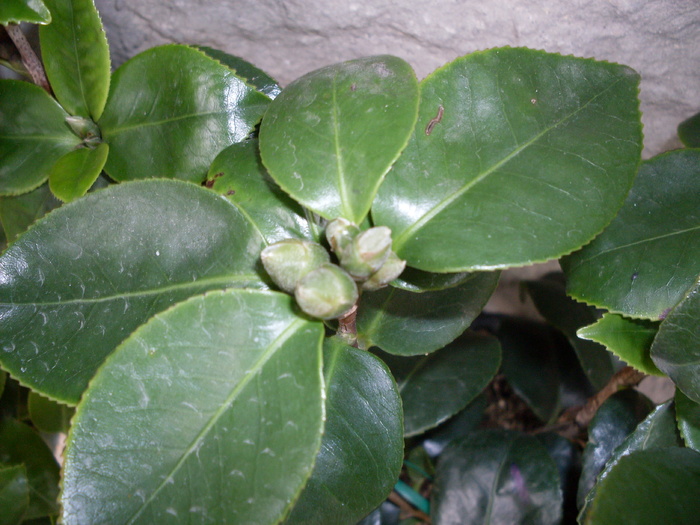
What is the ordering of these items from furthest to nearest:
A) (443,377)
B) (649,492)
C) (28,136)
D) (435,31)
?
(443,377) < (435,31) < (28,136) < (649,492)

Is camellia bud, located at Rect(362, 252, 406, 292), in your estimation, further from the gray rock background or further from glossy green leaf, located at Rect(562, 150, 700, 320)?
the gray rock background

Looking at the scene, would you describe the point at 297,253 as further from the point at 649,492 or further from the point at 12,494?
the point at 12,494

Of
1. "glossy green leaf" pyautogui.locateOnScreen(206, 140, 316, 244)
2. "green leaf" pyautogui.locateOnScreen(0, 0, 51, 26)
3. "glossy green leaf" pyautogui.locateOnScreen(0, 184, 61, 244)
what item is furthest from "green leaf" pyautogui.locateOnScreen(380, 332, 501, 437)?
"green leaf" pyautogui.locateOnScreen(0, 0, 51, 26)

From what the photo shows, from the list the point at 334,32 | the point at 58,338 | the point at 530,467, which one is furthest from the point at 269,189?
the point at 530,467

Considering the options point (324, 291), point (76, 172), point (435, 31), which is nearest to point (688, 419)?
point (324, 291)

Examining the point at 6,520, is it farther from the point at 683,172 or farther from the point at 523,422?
the point at 683,172
